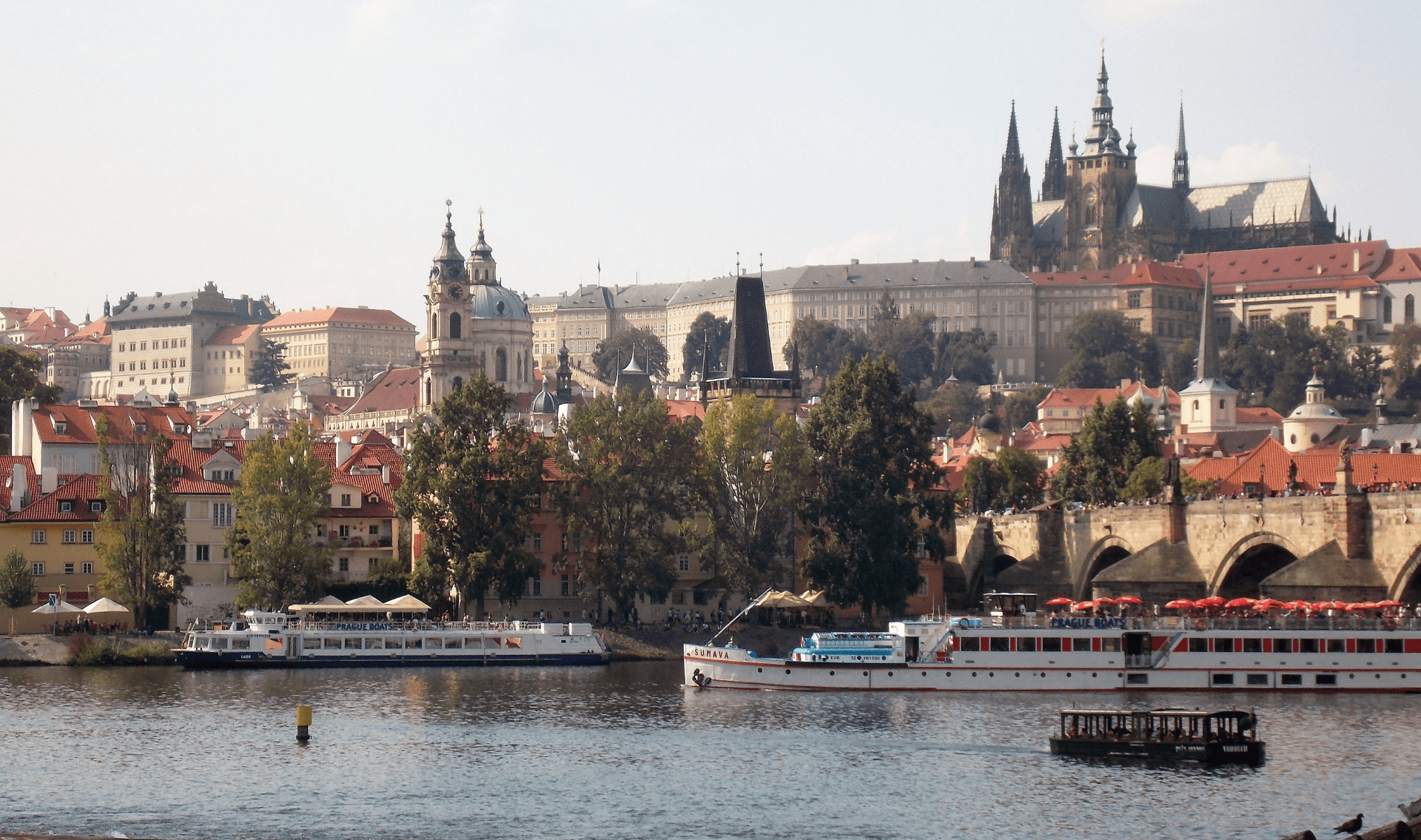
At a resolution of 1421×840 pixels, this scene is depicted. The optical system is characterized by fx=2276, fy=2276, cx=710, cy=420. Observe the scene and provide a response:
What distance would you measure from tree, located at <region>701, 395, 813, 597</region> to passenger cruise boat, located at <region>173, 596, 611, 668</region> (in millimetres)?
8986

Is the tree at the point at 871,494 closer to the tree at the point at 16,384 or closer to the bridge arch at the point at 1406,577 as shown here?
the bridge arch at the point at 1406,577

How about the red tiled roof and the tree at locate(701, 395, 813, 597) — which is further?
the tree at locate(701, 395, 813, 597)

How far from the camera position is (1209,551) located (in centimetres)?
8994

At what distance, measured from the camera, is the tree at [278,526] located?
95375 millimetres

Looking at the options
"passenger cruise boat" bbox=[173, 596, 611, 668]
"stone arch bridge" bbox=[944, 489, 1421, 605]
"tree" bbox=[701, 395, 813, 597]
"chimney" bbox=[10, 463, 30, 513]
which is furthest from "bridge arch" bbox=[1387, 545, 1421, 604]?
"chimney" bbox=[10, 463, 30, 513]

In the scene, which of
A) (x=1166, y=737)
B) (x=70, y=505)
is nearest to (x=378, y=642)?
(x=70, y=505)

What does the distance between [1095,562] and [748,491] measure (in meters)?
15.9

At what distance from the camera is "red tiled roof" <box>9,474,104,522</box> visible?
97.6 metres

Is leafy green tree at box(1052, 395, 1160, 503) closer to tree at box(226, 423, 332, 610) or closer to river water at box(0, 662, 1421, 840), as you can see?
river water at box(0, 662, 1421, 840)

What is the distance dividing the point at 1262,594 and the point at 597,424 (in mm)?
30980

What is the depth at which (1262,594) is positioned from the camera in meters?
85.4

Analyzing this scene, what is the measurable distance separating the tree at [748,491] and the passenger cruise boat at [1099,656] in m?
17.1

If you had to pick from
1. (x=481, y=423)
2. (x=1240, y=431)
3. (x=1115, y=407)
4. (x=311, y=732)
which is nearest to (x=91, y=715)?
(x=311, y=732)

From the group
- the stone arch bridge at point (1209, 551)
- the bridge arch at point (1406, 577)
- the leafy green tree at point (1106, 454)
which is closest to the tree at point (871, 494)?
the stone arch bridge at point (1209, 551)
